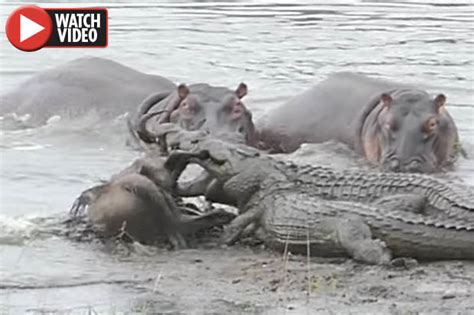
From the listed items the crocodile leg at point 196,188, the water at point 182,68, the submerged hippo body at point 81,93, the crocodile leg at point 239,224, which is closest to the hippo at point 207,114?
the water at point 182,68

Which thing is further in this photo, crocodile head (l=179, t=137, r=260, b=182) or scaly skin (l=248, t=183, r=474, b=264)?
crocodile head (l=179, t=137, r=260, b=182)

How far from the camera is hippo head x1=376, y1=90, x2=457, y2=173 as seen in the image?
832 centimetres

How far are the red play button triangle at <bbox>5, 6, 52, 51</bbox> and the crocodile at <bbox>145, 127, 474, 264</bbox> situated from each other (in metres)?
2.49

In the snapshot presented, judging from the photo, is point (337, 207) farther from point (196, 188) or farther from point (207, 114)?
point (207, 114)

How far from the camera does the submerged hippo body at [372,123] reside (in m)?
8.45

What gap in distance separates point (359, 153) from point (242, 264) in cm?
360

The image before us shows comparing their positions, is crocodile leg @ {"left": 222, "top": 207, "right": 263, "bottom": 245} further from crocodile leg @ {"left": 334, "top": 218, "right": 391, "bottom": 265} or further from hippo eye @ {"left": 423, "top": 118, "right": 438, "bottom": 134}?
hippo eye @ {"left": 423, "top": 118, "right": 438, "bottom": 134}

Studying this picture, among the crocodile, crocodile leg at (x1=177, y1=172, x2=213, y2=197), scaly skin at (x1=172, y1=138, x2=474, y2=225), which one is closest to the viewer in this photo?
the crocodile

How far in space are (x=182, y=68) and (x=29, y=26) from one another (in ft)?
17.6

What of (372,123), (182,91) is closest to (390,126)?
(372,123)

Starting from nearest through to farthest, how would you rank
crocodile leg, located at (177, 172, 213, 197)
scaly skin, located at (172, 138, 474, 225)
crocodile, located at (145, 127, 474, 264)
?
1. crocodile, located at (145, 127, 474, 264)
2. scaly skin, located at (172, 138, 474, 225)
3. crocodile leg, located at (177, 172, 213, 197)

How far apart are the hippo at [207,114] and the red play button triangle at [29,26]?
Answer: 0.96 meters

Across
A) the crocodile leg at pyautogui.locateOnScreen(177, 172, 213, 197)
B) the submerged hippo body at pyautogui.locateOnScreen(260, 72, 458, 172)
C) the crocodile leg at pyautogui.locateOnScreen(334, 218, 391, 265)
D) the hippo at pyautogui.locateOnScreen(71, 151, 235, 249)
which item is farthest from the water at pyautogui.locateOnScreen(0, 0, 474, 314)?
the crocodile leg at pyautogui.locateOnScreen(334, 218, 391, 265)

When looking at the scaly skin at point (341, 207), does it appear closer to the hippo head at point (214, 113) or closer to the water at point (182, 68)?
the water at point (182, 68)
